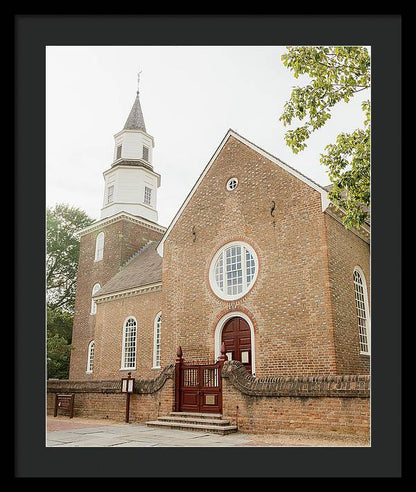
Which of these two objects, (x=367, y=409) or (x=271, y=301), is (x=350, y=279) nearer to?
(x=271, y=301)

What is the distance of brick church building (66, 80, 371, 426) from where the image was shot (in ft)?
44.5

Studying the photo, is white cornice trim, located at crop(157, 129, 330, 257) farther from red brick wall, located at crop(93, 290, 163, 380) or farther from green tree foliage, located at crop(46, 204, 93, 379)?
green tree foliage, located at crop(46, 204, 93, 379)

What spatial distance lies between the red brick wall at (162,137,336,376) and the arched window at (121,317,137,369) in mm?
5547

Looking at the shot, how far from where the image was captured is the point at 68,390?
1684 cm

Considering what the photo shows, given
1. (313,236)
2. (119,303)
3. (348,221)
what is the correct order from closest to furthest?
(348,221), (313,236), (119,303)

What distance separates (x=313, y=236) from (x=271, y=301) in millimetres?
2476

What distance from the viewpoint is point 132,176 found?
30828 mm

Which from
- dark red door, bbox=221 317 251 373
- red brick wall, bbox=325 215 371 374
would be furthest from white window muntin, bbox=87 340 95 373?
red brick wall, bbox=325 215 371 374

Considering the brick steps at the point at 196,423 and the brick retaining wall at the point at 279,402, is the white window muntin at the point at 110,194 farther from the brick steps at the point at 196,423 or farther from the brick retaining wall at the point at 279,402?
the brick steps at the point at 196,423

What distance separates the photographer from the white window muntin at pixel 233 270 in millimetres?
15438

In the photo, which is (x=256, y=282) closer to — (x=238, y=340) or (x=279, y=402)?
(x=238, y=340)

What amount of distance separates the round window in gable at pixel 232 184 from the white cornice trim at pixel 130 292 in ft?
22.2
